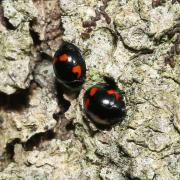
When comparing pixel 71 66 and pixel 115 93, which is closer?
pixel 115 93

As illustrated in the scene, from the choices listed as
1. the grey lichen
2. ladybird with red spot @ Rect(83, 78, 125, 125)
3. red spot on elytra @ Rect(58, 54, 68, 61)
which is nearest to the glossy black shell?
ladybird with red spot @ Rect(83, 78, 125, 125)

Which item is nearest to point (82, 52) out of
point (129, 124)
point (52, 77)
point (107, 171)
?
point (52, 77)

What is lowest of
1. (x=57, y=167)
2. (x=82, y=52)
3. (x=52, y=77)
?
(x=57, y=167)

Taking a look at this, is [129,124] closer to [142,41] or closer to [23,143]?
[142,41]

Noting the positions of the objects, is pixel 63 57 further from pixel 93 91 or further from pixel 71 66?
→ pixel 93 91

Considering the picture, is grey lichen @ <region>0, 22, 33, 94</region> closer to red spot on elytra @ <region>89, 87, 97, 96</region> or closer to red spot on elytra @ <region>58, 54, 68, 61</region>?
red spot on elytra @ <region>58, 54, 68, 61</region>

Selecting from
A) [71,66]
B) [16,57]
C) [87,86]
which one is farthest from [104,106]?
[16,57]
